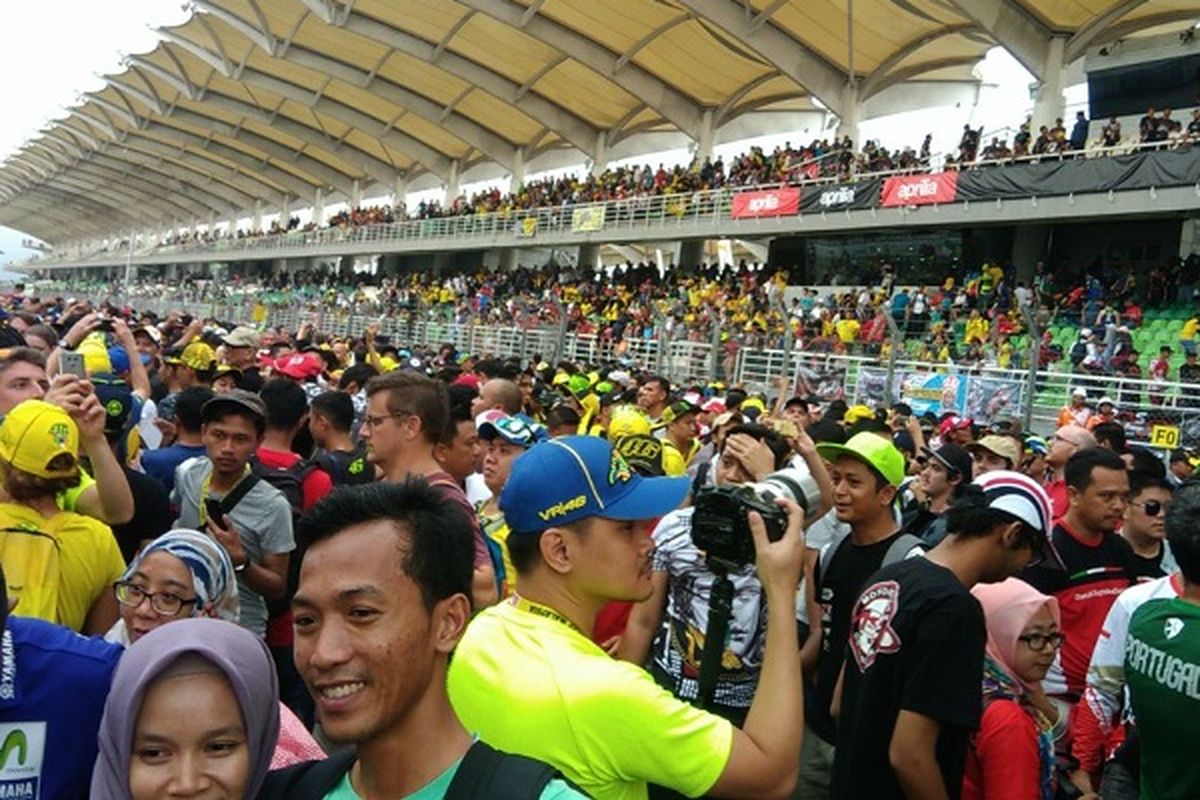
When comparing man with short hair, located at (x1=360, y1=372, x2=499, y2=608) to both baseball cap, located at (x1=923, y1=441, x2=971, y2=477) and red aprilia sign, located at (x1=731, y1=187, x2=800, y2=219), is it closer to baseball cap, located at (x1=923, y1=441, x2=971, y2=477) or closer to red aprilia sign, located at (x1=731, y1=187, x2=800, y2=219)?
baseball cap, located at (x1=923, y1=441, x2=971, y2=477)

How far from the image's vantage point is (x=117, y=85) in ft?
159

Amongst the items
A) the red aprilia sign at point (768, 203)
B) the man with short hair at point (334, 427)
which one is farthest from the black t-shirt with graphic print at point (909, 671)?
the red aprilia sign at point (768, 203)

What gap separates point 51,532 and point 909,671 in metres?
2.41

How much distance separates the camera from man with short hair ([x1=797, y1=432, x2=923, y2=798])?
12.8 feet

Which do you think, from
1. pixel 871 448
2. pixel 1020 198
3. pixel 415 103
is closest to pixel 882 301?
pixel 1020 198

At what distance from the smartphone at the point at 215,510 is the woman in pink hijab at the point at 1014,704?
2.55 metres

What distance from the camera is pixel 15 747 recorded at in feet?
6.72

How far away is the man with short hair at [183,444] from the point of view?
15.6ft

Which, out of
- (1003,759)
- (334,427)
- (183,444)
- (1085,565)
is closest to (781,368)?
(334,427)

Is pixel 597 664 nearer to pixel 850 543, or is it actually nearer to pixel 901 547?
pixel 901 547

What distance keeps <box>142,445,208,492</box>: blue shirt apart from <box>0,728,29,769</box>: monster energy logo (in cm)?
272

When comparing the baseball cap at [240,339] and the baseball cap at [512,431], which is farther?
the baseball cap at [240,339]

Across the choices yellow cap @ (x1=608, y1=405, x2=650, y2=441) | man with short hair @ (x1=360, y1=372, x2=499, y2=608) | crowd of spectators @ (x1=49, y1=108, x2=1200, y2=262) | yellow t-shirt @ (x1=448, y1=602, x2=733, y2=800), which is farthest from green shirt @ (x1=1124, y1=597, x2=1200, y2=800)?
crowd of spectators @ (x1=49, y1=108, x2=1200, y2=262)

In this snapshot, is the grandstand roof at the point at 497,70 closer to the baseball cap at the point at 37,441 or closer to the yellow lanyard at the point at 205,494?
the yellow lanyard at the point at 205,494
